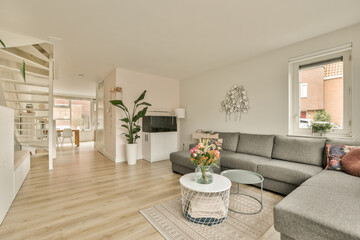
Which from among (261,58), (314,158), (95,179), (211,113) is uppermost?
(261,58)

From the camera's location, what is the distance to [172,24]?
2.30 meters

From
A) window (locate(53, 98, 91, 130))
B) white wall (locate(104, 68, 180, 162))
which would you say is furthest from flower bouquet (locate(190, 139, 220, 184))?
window (locate(53, 98, 91, 130))

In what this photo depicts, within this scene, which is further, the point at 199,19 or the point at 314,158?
the point at 314,158

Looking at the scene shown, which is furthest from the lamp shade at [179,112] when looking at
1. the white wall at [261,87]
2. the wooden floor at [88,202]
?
the wooden floor at [88,202]

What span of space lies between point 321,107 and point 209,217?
2.56 metres

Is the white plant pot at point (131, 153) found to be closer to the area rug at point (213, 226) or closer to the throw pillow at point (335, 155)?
the area rug at point (213, 226)

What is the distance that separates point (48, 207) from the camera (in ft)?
6.48

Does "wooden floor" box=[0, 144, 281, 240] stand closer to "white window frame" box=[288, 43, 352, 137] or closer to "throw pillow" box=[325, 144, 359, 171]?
"throw pillow" box=[325, 144, 359, 171]

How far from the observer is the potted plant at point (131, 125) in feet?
12.8

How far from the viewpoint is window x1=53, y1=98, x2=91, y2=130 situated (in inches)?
318

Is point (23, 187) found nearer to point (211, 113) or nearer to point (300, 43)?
point (211, 113)

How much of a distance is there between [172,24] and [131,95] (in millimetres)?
2434

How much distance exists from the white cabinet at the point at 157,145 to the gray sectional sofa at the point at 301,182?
1081mm

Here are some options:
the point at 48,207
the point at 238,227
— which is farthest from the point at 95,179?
the point at 238,227
